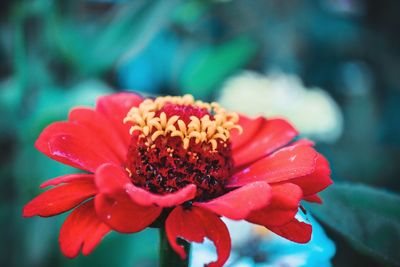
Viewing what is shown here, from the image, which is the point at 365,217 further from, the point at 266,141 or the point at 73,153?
the point at 73,153

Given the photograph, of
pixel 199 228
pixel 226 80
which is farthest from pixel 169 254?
pixel 226 80

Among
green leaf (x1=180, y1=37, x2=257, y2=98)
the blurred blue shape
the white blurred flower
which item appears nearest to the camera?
the blurred blue shape

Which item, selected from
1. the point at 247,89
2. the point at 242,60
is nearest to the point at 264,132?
the point at 247,89

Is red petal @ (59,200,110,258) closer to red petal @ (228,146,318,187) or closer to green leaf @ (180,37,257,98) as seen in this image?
red petal @ (228,146,318,187)

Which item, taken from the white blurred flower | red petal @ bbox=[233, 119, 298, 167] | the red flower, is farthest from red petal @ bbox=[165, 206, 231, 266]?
the white blurred flower

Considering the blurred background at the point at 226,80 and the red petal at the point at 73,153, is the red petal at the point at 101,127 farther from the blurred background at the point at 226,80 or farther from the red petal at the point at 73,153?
the blurred background at the point at 226,80
